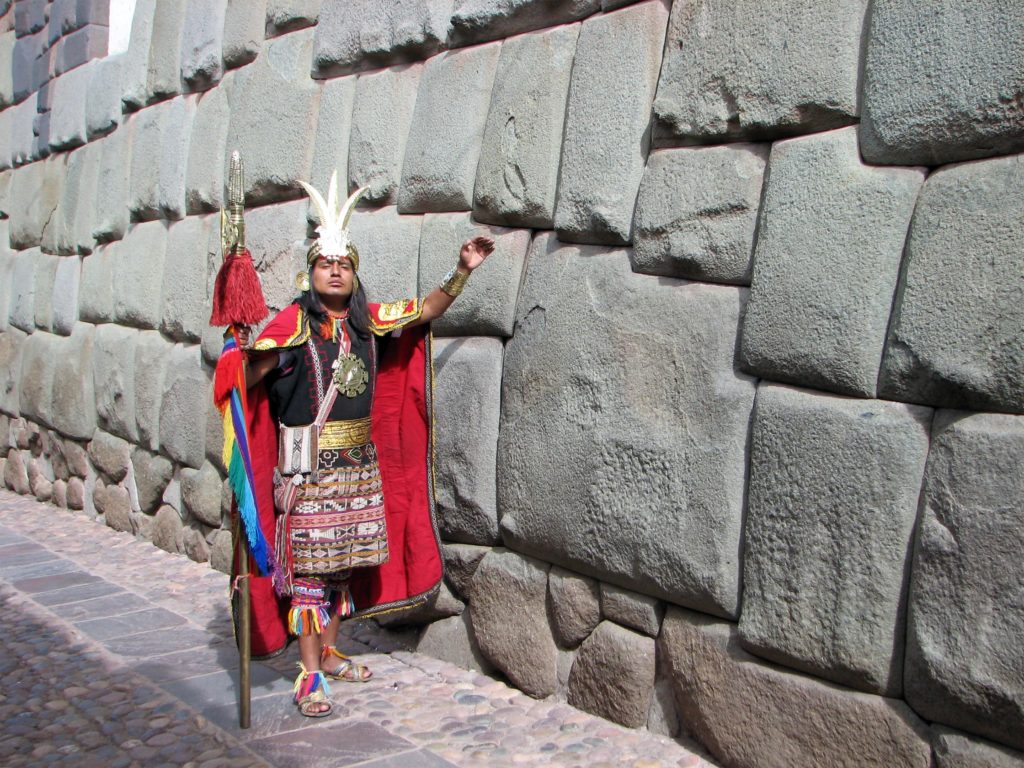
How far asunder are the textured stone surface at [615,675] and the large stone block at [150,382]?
3229 mm

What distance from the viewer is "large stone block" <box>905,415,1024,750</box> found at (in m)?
2.18

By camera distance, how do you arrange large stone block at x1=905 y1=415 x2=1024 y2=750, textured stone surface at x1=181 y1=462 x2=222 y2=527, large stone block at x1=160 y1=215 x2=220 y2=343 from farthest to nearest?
large stone block at x1=160 y1=215 x2=220 y2=343 → textured stone surface at x1=181 y1=462 x2=222 y2=527 → large stone block at x1=905 y1=415 x2=1024 y2=750

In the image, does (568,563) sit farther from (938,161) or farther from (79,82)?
(79,82)

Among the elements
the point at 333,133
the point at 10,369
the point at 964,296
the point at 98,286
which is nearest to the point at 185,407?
the point at 98,286

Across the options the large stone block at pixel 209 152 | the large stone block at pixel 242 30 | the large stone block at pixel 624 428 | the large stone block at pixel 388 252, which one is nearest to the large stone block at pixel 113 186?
the large stone block at pixel 209 152

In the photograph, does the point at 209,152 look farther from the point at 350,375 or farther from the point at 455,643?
the point at 455,643

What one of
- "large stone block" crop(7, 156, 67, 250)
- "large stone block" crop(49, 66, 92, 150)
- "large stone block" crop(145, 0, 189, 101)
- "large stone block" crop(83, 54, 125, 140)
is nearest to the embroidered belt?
"large stone block" crop(145, 0, 189, 101)

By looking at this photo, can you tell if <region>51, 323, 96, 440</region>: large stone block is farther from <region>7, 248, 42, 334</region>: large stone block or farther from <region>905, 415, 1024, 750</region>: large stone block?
<region>905, 415, 1024, 750</region>: large stone block

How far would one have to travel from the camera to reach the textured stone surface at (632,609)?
306 centimetres

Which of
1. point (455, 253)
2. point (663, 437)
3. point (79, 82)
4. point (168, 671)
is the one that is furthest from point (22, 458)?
point (663, 437)

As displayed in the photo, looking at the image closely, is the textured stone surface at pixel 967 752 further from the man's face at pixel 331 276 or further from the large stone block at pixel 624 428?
the man's face at pixel 331 276

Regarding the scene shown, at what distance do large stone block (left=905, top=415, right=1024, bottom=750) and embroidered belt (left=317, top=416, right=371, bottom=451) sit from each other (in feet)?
5.94

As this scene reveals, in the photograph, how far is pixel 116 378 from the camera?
600cm

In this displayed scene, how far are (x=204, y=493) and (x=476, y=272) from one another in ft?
7.60
